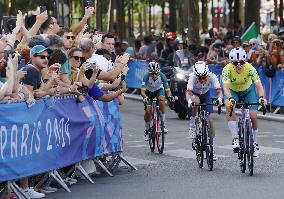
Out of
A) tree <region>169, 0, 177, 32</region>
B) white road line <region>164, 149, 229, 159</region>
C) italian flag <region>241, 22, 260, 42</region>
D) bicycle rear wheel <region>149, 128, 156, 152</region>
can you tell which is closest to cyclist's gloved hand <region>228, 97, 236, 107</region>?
white road line <region>164, 149, 229, 159</region>

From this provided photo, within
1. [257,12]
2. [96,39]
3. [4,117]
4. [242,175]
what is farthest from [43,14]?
[257,12]

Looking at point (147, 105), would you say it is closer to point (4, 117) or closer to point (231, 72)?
point (231, 72)

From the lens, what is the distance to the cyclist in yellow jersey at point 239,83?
55.2 ft

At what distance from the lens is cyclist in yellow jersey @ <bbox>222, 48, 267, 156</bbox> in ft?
55.2

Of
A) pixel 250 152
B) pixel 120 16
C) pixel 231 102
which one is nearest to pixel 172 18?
pixel 120 16

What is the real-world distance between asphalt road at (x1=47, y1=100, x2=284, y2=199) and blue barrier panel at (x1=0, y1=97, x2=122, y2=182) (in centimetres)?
44

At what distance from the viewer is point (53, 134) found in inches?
547

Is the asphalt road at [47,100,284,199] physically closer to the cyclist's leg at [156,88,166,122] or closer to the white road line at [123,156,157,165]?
the white road line at [123,156,157,165]

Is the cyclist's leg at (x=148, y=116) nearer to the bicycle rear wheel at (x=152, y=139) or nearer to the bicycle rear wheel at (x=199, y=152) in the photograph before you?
A: the bicycle rear wheel at (x=152, y=139)

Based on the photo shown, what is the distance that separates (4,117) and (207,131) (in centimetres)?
527

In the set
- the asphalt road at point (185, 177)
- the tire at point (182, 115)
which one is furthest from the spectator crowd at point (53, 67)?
the tire at point (182, 115)

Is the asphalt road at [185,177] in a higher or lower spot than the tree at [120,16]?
lower

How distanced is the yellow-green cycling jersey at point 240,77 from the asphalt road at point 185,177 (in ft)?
4.19

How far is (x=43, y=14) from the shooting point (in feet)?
57.4
